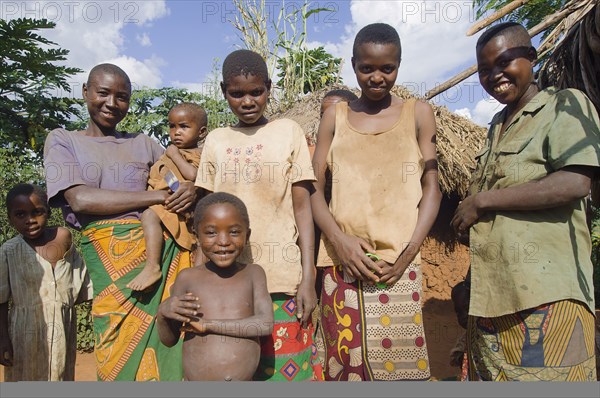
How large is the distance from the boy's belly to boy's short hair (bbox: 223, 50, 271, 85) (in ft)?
3.69

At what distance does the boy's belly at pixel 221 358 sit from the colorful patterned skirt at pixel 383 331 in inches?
16.2

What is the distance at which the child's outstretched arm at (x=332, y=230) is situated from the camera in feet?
6.88

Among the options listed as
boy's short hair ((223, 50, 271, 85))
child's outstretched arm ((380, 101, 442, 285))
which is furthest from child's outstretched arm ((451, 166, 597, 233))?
boy's short hair ((223, 50, 271, 85))

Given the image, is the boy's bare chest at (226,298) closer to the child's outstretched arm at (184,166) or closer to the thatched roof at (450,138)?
the child's outstretched arm at (184,166)

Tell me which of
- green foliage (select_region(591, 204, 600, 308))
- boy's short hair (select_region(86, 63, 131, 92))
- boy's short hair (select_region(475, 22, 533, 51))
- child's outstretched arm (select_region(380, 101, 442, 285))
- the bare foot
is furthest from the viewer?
green foliage (select_region(591, 204, 600, 308))

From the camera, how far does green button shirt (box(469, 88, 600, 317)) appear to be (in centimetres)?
184

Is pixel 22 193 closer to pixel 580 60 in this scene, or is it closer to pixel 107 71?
pixel 107 71

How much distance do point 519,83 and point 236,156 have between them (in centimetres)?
123

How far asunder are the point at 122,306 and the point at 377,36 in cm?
176

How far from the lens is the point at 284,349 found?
222 centimetres

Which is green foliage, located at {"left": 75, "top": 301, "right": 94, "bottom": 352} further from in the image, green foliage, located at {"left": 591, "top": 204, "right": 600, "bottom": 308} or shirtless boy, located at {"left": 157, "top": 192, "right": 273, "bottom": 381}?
green foliage, located at {"left": 591, "top": 204, "right": 600, "bottom": 308}

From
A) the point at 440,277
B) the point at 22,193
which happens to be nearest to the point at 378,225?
the point at 22,193

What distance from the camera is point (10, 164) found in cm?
721

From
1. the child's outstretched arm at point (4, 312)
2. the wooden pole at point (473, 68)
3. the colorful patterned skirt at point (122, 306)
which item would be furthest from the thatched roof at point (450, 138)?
the colorful patterned skirt at point (122, 306)
